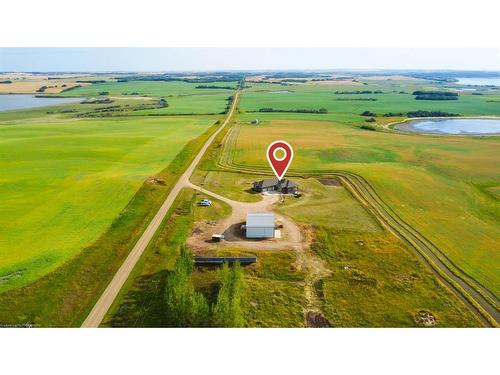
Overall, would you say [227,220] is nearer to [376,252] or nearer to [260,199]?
[260,199]

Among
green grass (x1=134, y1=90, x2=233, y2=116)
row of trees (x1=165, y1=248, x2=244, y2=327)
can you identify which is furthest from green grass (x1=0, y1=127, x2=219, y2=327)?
green grass (x1=134, y1=90, x2=233, y2=116)

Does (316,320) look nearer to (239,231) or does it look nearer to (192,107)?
(239,231)

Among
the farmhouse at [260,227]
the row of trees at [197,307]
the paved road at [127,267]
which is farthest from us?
the farmhouse at [260,227]

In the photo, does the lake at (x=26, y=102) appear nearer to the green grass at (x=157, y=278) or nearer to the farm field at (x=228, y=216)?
the farm field at (x=228, y=216)

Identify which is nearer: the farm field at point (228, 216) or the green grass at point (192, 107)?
the farm field at point (228, 216)

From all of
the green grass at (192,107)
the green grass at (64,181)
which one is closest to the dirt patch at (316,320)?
the green grass at (64,181)

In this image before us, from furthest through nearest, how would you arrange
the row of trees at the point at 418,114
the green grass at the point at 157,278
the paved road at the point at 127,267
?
1. the row of trees at the point at 418,114
2. the paved road at the point at 127,267
3. the green grass at the point at 157,278
